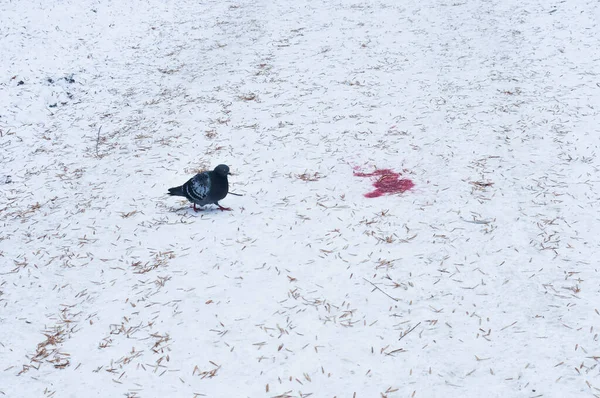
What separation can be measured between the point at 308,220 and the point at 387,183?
186 cm

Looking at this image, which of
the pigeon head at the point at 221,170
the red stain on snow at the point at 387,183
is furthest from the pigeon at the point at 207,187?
the red stain on snow at the point at 387,183

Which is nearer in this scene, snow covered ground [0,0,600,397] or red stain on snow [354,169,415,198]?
snow covered ground [0,0,600,397]

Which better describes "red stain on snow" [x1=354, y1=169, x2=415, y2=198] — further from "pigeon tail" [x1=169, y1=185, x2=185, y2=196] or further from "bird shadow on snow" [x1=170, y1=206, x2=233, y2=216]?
"pigeon tail" [x1=169, y1=185, x2=185, y2=196]

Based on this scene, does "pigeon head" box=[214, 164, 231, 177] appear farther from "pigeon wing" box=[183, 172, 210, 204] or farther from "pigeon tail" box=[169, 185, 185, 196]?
"pigeon tail" box=[169, 185, 185, 196]

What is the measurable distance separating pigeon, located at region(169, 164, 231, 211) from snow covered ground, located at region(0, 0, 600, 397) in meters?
0.42

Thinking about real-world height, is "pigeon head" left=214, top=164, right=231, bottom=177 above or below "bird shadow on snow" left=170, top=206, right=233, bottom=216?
above

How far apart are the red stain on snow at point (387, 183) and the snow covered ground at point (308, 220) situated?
32cm

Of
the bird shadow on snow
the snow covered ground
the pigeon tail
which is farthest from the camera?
the bird shadow on snow

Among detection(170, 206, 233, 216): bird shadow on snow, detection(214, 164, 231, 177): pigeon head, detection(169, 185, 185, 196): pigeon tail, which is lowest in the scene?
detection(170, 206, 233, 216): bird shadow on snow

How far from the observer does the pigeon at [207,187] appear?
6996 mm

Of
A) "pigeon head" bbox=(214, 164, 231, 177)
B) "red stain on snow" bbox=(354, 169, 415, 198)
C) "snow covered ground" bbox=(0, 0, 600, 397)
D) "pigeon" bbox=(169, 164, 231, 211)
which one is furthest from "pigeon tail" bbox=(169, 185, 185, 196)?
"red stain on snow" bbox=(354, 169, 415, 198)

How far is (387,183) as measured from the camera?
7.77 meters

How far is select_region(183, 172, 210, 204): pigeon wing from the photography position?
6996 millimetres

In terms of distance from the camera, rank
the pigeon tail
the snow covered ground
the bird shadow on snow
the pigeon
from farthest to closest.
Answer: the bird shadow on snow → the pigeon tail → the pigeon → the snow covered ground
